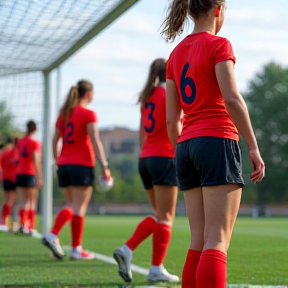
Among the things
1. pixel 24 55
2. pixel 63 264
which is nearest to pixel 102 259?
pixel 63 264

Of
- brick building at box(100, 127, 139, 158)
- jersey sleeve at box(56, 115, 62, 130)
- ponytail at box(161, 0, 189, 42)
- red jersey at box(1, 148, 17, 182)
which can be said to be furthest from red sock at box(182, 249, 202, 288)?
brick building at box(100, 127, 139, 158)

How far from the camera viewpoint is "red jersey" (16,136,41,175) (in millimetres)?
15031

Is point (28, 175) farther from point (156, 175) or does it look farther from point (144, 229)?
point (156, 175)

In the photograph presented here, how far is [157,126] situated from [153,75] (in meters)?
0.48

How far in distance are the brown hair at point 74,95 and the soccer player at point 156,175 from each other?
2001 mm

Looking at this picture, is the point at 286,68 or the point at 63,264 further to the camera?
the point at 286,68

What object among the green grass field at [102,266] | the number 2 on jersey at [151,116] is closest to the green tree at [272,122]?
the green grass field at [102,266]

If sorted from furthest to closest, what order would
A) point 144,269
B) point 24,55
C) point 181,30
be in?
point 24,55 < point 144,269 < point 181,30

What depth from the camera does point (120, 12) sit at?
827 centimetres

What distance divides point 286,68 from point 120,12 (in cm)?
6296

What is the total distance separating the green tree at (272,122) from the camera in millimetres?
61112

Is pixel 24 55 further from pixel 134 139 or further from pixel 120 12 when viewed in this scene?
pixel 134 139

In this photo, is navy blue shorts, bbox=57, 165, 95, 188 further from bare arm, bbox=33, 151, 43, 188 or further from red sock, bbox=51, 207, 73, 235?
bare arm, bbox=33, 151, 43, 188

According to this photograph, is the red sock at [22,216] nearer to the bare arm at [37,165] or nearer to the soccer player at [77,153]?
the bare arm at [37,165]
